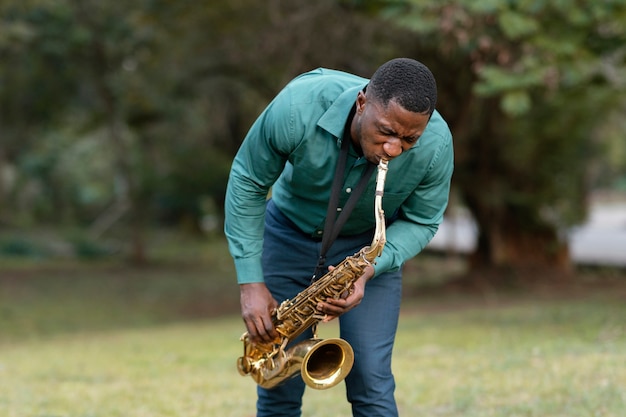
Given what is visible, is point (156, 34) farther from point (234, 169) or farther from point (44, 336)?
point (234, 169)

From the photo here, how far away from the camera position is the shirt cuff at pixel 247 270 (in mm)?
3822

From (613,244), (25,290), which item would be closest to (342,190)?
(25,290)

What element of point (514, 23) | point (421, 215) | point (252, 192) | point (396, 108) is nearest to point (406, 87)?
point (396, 108)

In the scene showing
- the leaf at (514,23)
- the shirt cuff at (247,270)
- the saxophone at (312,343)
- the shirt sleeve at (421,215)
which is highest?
A: the leaf at (514,23)

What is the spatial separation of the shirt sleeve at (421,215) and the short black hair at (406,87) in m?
0.39

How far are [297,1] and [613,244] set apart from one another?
715 inches

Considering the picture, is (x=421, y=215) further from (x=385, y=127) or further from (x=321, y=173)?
(x=385, y=127)

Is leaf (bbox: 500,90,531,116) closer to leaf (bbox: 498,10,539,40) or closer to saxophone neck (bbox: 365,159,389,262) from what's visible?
leaf (bbox: 498,10,539,40)

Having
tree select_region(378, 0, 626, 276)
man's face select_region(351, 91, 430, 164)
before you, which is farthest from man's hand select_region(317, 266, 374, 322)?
Result: tree select_region(378, 0, 626, 276)

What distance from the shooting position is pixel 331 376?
3.75m

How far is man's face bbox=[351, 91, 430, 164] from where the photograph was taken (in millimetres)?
3340

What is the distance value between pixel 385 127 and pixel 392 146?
0.28 ft

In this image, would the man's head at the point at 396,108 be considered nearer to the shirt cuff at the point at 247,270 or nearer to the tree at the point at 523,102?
the shirt cuff at the point at 247,270

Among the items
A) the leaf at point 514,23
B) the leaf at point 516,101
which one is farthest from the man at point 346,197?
the leaf at point 516,101
